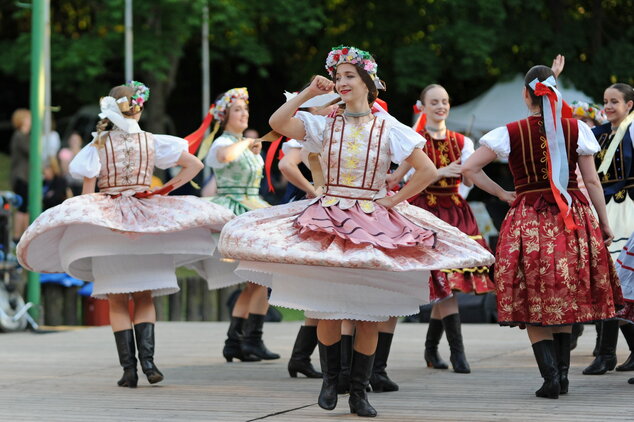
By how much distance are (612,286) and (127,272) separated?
2.50 metres

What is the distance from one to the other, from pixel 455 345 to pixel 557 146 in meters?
1.71

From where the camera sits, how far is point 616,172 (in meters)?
7.33

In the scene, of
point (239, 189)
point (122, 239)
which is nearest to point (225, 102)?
point (239, 189)

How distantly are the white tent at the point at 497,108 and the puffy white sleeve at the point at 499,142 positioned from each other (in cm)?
1046

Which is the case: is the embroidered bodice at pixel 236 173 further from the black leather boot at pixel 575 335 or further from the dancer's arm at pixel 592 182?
the dancer's arm at pixel 592 182

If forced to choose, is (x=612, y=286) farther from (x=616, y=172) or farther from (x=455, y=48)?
(x=455, y=48)

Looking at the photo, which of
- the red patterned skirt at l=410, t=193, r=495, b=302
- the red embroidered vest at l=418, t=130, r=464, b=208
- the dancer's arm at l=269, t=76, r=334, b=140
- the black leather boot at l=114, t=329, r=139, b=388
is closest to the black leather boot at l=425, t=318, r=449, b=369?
the red patterned skirt at l=410, t=193, r=495, b=302

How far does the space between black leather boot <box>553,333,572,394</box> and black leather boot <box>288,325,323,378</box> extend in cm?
144

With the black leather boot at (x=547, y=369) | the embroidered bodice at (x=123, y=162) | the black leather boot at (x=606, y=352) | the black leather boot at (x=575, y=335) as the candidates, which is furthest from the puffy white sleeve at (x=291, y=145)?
the black leather boot at (x=575, y=335)

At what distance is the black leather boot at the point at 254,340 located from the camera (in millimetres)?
7957

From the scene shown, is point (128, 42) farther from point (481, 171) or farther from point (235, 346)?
point (481, 171)

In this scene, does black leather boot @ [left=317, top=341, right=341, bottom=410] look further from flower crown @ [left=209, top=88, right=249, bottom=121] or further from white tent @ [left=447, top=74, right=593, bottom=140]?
white tent @ [left=447, top=74, right=593, bottom=140]

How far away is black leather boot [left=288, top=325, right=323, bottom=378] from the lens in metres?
7.02

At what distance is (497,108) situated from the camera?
17469mm
